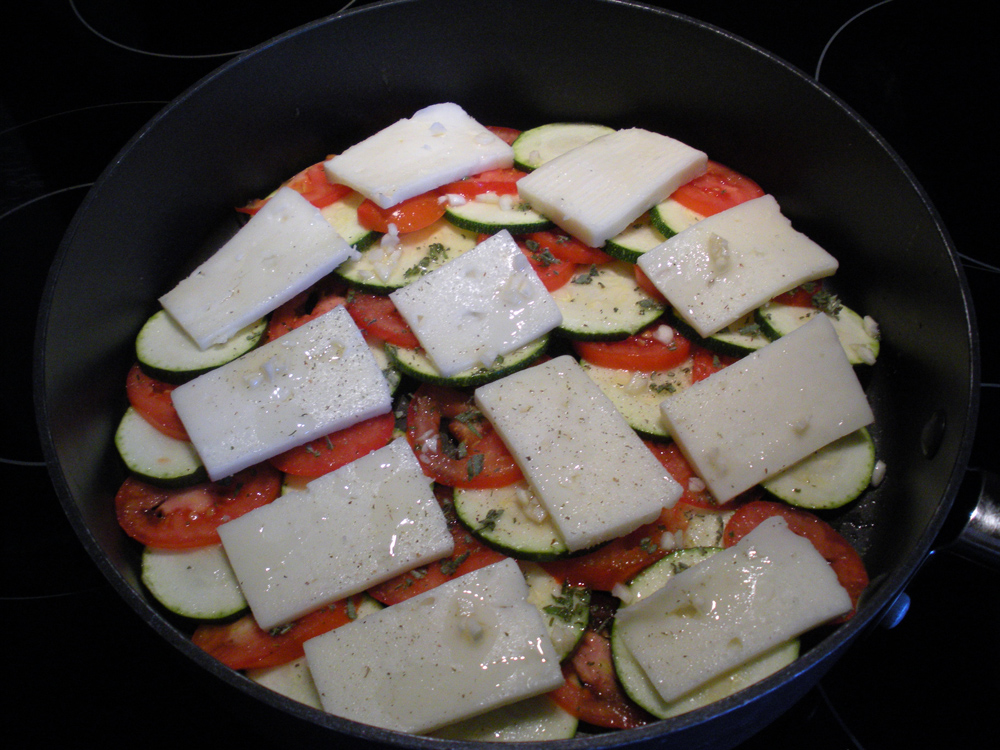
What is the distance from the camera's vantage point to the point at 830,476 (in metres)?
2.11

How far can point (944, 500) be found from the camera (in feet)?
5.48

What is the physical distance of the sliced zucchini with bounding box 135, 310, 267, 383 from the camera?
7.36 ft

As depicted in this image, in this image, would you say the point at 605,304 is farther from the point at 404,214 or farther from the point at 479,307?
the point at 404,214

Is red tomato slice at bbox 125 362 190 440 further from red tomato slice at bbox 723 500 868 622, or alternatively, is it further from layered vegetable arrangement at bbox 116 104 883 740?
red tomato slice at bbox 723 500 868 622

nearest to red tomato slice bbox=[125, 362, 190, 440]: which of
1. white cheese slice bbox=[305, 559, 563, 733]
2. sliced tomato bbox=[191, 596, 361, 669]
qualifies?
sliced tomato bbox=[191, 596, 361, 669]

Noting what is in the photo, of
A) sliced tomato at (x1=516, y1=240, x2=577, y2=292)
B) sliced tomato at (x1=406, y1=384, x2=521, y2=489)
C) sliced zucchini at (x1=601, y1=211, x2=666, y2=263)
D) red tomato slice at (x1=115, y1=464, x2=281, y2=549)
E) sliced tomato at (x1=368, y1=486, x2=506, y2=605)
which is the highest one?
sliced zucchini at (x1=601, y1=211, x2=666, y2=263)

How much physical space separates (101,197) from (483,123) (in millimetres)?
1405

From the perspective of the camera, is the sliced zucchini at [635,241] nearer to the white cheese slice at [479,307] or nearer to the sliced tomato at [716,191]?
the sliced tomato at [716,191]

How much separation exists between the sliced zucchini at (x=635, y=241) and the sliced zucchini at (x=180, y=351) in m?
1.13

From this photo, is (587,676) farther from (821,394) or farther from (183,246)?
(183,246)

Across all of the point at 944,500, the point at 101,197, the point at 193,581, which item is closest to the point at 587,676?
the point at 944,500

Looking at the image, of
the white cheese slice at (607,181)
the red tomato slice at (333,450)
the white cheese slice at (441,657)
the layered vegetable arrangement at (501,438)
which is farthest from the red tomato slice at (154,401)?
the white cheese slice at (607,181)

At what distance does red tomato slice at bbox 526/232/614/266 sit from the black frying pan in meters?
0.68

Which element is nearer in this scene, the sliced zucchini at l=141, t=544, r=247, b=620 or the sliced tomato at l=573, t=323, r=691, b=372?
the sliced zucchini at l=141, t=544, r=247, b=620
